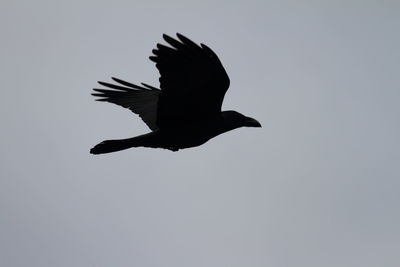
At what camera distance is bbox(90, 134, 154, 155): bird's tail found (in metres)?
15.1

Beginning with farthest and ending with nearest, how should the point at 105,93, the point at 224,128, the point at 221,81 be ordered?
1. the point at 105,93
2. the point at 224,128
3. the point at 221,81

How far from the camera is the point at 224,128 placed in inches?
611

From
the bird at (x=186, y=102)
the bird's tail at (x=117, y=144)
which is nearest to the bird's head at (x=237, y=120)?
the bird at (x=186, y=102)

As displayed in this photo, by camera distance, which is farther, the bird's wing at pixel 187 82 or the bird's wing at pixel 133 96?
the bird's wing at pixel 133 96

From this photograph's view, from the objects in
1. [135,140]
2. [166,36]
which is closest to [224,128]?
[135,140]

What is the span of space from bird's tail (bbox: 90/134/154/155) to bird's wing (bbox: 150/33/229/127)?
Result: 47cm

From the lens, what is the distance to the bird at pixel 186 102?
45.6 ft

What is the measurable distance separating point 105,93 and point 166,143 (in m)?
3.18

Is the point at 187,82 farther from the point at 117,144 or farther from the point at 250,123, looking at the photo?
the point at 250,123

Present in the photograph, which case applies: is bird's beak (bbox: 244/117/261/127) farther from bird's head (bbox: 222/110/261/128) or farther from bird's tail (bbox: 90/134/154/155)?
bird's tail (bbox: 90/134/154/155)

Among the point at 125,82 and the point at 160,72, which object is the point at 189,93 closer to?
the point at 160,72

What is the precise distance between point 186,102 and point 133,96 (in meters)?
3.32

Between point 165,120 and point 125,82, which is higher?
point 125,82

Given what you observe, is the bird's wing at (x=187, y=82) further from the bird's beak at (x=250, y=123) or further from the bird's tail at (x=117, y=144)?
the bird's beak at (x=250, y=123)
